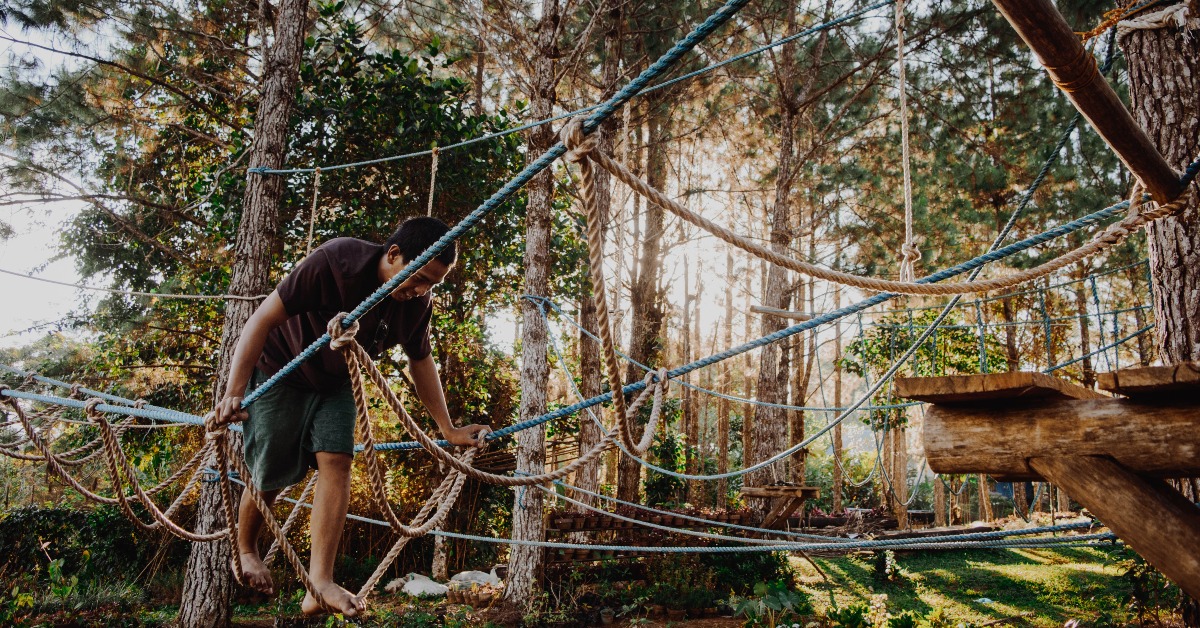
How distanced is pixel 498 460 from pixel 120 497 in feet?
15.6

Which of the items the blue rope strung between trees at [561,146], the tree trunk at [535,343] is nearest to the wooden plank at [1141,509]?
the blue rope strung between trees at [561,146]

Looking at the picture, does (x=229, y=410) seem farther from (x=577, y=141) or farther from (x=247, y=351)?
(x=577, y=141)

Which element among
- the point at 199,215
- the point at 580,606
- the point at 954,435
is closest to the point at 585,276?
the point at 580,606

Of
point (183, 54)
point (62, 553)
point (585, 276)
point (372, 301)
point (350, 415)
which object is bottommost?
point (62, 553)

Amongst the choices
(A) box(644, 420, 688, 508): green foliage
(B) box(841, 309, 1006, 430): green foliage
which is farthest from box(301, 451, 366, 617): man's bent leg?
(B) box(841, 309, 1006, 430): green foliage

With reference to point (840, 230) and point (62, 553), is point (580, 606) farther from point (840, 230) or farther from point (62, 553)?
point (840, 230)

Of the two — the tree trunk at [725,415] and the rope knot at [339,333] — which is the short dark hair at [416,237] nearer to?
the rope knot at [339,333]

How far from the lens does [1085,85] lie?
1292mm

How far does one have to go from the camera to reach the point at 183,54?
21.6ft

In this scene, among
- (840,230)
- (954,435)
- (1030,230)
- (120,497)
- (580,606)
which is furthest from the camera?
(840,230)

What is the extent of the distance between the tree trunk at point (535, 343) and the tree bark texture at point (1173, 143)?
3.41 m

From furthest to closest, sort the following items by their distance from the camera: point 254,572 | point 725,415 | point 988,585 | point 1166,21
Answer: point 725,415, point 988,585, point 1166,21, point 254,572

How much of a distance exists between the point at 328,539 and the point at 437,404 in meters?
0.52

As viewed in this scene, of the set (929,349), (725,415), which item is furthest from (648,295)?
(725,415)
